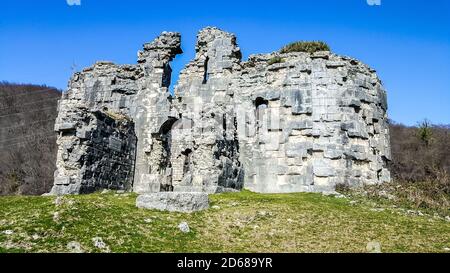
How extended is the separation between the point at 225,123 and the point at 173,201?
23.6 feet

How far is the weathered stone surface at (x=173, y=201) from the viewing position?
39.3 ft

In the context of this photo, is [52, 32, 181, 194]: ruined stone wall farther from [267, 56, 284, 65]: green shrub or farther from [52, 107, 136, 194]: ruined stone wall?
[267, 56, 284, 65]: green shrub

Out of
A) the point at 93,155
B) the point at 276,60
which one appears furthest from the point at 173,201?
the point at 276,60

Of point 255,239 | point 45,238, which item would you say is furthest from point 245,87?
point 45,238

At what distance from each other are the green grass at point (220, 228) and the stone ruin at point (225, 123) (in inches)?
166

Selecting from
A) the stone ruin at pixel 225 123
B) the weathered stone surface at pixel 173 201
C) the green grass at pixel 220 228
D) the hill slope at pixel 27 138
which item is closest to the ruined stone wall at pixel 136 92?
the stone ruin at pixel 225 123

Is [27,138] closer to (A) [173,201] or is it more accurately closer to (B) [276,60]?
(B) [276,60]

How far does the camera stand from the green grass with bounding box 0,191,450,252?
29.2 feet

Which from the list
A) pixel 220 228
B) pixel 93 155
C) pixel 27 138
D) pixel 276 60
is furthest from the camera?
pixel 27 138

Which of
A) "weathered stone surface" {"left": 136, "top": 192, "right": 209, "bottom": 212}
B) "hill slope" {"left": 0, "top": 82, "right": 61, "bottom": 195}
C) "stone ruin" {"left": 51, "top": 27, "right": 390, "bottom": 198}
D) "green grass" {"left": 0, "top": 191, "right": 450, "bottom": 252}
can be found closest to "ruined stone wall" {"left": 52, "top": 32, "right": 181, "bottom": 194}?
"stone ruin" {"left": 51, "top": 27, "right": 390, "bottom": 198}

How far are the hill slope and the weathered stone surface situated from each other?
31.3 m

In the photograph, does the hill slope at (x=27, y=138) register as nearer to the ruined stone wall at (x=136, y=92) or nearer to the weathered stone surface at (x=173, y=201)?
the ruined stone wall at (x=136, y=92)

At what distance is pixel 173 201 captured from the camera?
12023 millimetres
